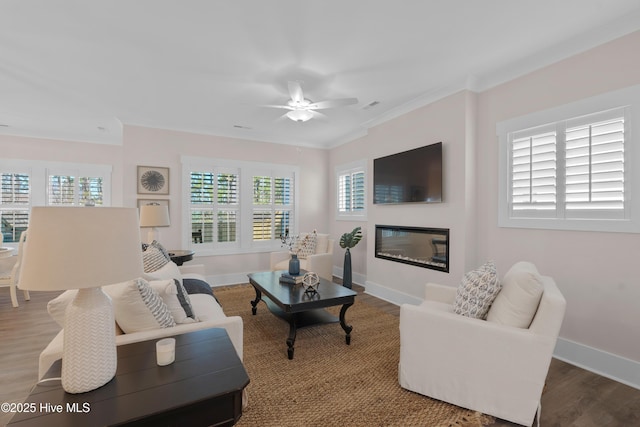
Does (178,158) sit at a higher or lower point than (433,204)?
higher

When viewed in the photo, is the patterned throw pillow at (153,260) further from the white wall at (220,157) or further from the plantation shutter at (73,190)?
the plantation shutter at (73,190)

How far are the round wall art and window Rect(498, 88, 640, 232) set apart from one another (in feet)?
15.5

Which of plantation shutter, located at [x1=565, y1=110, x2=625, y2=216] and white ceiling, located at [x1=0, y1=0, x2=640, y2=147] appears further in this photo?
plantation shutter, located at [x1=565, y1=110, x2=625, y2=216]

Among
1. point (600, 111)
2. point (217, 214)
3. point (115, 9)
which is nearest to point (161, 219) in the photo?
point (217, 214)

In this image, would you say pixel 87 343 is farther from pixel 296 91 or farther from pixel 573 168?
pixel 573 168

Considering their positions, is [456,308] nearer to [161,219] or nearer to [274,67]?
[274,67]

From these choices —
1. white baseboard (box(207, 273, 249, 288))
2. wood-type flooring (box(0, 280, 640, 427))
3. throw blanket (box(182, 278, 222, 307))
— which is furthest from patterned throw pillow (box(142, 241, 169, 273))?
white baseboard (box(207, 273, 249, 288))

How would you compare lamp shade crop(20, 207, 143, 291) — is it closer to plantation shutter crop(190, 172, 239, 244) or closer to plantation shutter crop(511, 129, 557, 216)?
plantation shutter crop(511, 129, 557, 216)

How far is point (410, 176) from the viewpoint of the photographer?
385 cm

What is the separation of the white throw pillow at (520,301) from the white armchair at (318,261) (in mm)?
2873

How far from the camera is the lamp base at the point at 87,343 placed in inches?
43.0

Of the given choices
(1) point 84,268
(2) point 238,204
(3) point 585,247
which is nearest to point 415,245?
(3) point 585,247

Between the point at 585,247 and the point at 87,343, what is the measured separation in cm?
342

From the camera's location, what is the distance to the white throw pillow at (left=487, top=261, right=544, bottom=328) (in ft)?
5.79
